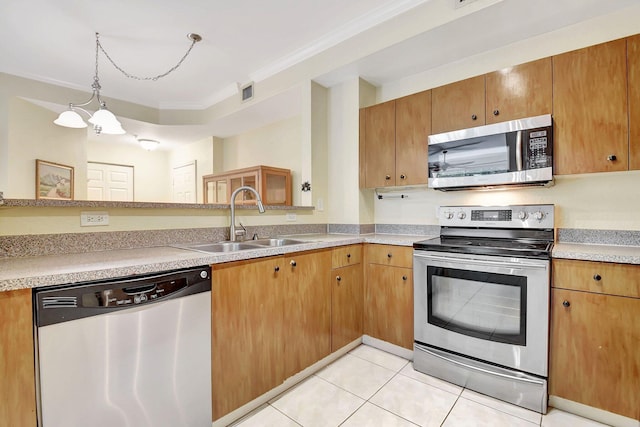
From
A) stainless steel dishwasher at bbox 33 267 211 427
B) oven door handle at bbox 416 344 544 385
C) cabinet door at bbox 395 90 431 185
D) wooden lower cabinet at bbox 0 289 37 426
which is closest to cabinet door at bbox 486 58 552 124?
cabinet door at bbox 395 90 431 185

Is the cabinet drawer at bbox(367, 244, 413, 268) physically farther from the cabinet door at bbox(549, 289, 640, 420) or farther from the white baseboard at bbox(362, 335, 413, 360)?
the cabinet door at bbox(549, 289, 640, 420)

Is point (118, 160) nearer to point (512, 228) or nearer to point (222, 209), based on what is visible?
point (222, 209)

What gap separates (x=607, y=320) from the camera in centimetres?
155

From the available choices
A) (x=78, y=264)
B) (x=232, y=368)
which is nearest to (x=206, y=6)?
(x=78, y=264)

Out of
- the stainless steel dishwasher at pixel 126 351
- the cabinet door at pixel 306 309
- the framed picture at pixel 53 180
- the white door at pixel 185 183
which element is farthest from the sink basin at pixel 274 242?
the white door at pixel 185 183

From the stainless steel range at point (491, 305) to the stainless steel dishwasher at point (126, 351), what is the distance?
147 centimetres

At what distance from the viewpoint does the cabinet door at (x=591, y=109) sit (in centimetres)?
171

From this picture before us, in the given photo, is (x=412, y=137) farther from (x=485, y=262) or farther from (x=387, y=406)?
(x=387, y=406)

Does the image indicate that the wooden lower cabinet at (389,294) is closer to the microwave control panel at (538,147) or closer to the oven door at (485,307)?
the oven door at (485,307)

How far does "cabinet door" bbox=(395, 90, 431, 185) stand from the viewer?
2.43m

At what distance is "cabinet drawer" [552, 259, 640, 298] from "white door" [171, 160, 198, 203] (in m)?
5.37

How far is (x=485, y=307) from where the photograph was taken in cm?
188

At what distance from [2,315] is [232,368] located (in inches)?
38.5

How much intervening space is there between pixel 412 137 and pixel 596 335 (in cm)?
172
